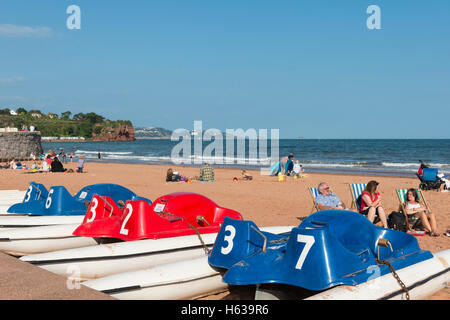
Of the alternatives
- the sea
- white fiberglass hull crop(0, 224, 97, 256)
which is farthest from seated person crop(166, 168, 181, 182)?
the sea

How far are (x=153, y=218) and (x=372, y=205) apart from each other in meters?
4.06

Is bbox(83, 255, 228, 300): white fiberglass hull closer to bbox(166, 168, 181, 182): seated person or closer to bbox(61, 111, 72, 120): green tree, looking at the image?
bbox(166, 168, 181, 182): seated person

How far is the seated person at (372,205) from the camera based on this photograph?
7.45 metres

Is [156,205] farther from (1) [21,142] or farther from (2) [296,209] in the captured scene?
(1) [21,142]

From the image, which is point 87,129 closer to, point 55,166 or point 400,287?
point 55,166

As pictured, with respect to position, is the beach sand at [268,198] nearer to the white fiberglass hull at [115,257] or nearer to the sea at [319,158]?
the white fiberglass hull at [115,257]

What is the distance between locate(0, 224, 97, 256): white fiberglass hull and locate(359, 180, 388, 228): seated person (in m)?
4.70

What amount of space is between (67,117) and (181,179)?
178591 mm

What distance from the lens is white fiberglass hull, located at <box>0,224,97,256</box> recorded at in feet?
19.7

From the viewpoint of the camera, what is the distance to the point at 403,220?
7.63m

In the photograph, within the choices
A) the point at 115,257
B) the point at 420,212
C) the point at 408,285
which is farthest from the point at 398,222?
the point at 115,257

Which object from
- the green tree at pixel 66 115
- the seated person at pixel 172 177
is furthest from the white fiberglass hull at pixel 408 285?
the green tree at pixel 66 115

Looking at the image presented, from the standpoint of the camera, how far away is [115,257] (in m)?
4.95
